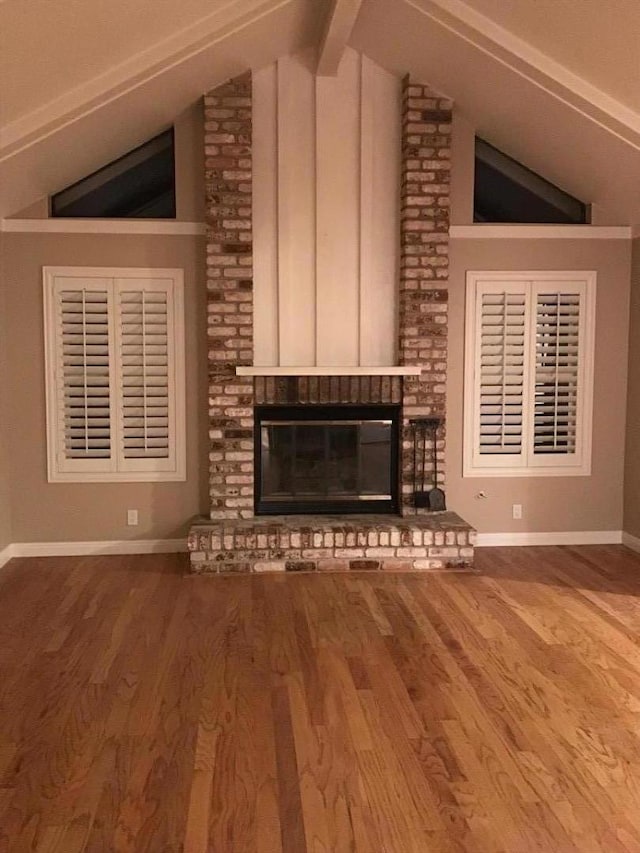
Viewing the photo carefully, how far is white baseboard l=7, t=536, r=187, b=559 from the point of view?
5590 millimetres

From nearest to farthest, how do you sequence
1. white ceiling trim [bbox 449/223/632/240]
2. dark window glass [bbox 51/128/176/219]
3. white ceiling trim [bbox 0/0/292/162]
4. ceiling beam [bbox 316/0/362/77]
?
ceiling beam [bbox 316/0/362/77]
white ceiling trim [bbox 0/0/292/162]
dark window glass [bbox 51/128/176/219]
white ceiling trim [bbox 449/223/632/240]

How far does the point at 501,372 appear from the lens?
5.79m

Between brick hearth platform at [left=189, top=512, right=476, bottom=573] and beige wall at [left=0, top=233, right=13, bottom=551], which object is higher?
beige wall at [left=0, top=233, right=13, bottom=551]

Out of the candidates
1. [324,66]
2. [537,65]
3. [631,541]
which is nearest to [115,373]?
[324,66]

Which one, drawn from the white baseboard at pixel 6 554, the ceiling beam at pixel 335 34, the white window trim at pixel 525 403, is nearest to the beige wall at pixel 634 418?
the white window trim at pixel 525 403

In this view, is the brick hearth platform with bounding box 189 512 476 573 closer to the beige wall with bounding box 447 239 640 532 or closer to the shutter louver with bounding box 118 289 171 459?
the beige wall with bounding box 447 239 640 532

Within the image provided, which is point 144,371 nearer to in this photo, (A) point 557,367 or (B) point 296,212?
(B) point 296,212

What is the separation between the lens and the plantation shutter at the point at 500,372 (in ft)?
18.9

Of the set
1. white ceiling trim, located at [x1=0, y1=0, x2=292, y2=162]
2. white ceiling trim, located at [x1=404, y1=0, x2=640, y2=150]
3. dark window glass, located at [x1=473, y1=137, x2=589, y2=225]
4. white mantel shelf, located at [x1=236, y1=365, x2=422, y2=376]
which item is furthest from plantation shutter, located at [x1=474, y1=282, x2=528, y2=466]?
white ceiling trim, located at [x1=0, y1=0, x2=292, y2=162]

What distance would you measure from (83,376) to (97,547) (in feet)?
4.18

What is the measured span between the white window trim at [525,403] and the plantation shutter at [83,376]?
106 inches

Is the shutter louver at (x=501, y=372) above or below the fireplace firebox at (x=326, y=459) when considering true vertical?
above

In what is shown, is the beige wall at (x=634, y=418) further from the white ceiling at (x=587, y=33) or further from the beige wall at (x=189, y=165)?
the beige wall at (x=189, y=165)

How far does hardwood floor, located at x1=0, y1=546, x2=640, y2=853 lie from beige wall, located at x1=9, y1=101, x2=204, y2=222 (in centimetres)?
267
